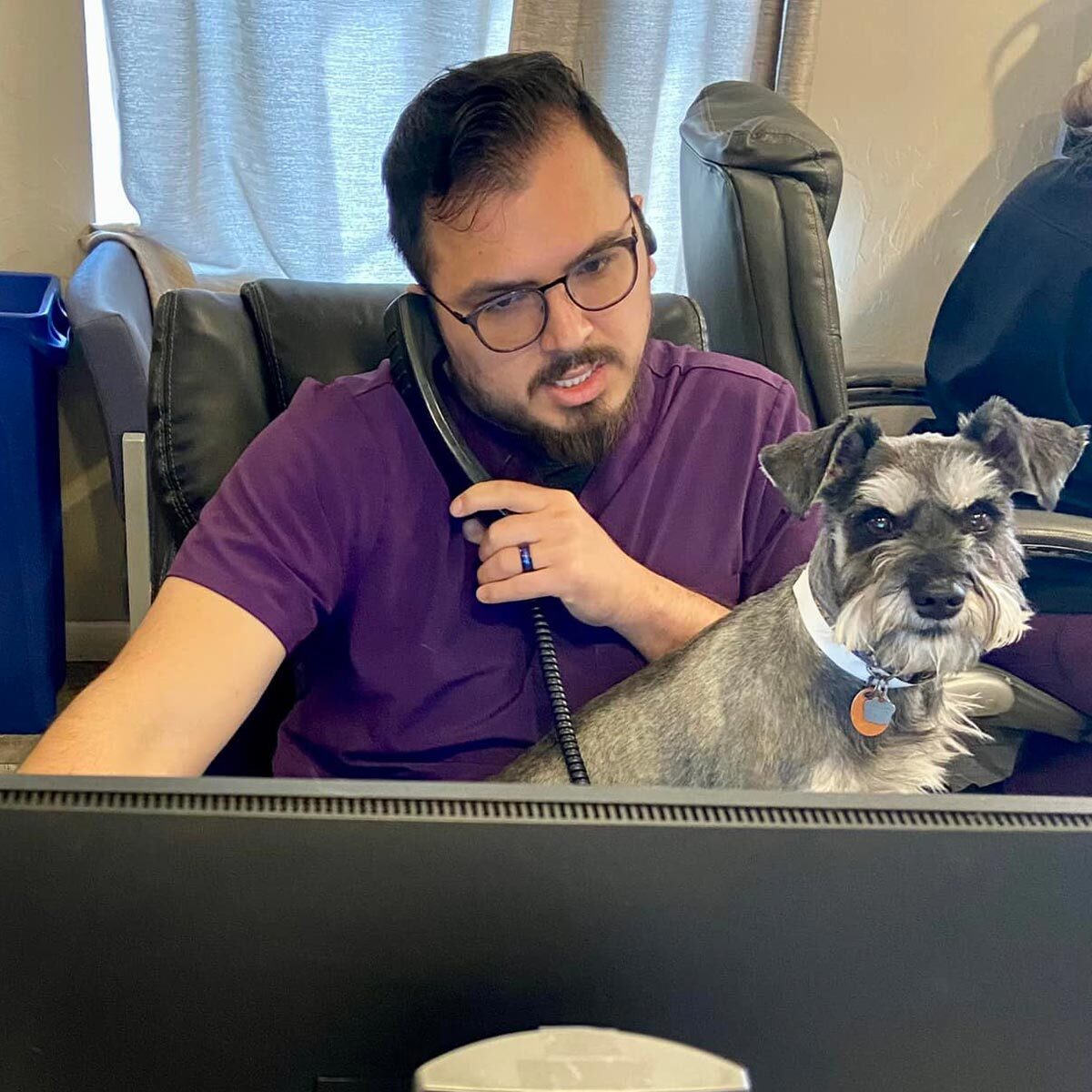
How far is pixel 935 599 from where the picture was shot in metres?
1.04

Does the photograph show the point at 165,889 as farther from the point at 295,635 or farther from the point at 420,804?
the point at 295,635

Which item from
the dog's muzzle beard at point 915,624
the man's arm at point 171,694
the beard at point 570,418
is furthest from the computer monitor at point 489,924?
the beard at point 570,418

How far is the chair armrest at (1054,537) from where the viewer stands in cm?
129

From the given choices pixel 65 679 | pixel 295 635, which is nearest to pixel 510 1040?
pixel 295 635

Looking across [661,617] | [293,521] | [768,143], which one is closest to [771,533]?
[661,617]

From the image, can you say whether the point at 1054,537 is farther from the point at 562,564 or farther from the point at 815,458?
the point at 562,564

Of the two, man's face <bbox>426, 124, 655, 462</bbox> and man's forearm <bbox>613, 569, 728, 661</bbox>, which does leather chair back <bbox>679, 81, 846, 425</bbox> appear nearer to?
man's face <bbox>426, 124, 655, 462</bbox>

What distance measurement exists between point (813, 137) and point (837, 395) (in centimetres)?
40

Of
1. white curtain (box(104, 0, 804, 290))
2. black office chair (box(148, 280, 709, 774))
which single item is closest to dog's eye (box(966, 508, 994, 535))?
black office chair (box(148, 280, 709, 774))

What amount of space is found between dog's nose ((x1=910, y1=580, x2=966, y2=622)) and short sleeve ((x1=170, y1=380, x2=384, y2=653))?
560 millimetres

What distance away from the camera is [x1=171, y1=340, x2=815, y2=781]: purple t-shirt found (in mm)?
1161

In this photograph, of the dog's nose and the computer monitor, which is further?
the dog's nose

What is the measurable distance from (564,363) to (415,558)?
27cm

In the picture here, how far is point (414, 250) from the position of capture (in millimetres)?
1245
